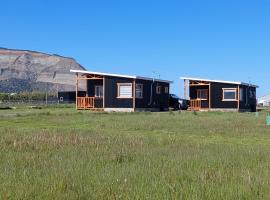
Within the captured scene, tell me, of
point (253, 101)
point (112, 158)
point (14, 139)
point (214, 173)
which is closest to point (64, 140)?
point (14, 139)

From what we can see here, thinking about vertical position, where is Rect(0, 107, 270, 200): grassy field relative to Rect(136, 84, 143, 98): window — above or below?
below

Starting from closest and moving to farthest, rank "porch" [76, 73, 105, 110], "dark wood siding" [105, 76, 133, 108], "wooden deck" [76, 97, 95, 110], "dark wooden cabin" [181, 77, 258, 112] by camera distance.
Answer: "dark wood siding" [105, 76, 133, 108] < "porch" [76, 73, 105, 110] < "wooden deck" [76, 97, 95, 110] < "dark wooden cabin" [181, 77, 258, 112]

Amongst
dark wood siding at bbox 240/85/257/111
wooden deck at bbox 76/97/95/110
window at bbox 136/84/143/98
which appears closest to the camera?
window at bbox 136/84/143/98

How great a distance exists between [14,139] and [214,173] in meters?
7.03

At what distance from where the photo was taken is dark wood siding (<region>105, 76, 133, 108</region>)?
145 ft

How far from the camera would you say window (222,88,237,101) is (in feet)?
162

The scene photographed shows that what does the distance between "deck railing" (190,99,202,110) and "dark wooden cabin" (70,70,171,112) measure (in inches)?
161

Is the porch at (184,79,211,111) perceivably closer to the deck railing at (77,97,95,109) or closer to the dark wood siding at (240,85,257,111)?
the dark wood siding at (240,85,257,111)

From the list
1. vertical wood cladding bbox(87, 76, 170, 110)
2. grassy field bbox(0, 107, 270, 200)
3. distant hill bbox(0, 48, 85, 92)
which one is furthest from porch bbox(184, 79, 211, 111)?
distant hill bbox(0, 48, 85, 92)

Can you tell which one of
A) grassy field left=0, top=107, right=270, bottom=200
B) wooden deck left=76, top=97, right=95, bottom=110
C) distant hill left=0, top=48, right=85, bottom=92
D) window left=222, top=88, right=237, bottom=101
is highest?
distant hill left=0, top=48, right=85, bottom=92

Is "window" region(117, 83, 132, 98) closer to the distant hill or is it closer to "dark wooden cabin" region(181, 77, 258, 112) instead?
"dark wooden cabin" region(181, 77, 258, 112)

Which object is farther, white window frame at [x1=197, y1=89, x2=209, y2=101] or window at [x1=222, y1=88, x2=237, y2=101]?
white window frame at [x1=197, y1=89, x2=209, y2=101]

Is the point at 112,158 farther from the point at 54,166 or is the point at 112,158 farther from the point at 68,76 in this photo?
the point at 68,76

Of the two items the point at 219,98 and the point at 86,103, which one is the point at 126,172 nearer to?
the point at 86,103
